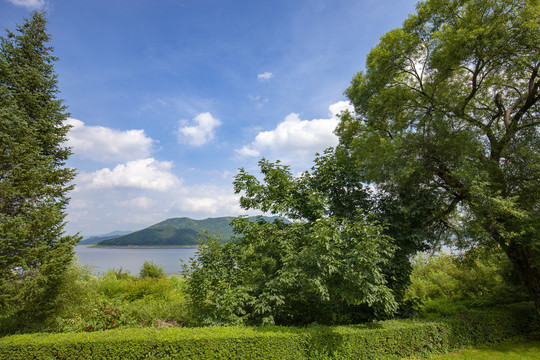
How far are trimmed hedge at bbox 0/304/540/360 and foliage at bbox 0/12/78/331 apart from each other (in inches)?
82.1

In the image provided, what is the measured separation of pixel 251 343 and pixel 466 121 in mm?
11397

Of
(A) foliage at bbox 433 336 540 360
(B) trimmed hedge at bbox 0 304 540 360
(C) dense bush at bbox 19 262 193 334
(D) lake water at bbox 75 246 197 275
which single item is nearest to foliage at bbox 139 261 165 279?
(D) lake water at bbox 75 246 197 275

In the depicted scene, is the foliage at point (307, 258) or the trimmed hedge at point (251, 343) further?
the foliage at point (307, 258)

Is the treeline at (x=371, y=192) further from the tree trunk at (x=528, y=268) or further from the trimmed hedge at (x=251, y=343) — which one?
the trimmed hedge at (x=251, y=343)

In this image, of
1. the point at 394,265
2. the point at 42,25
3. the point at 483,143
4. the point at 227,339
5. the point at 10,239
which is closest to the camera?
the point at 227,339

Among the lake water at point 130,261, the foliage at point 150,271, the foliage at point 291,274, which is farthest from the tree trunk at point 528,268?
the foliage at point 150,271

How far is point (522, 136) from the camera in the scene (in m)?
8.23

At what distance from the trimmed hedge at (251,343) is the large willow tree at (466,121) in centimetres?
375

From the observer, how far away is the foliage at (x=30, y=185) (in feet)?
25.2

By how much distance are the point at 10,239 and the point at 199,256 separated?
19.7ft

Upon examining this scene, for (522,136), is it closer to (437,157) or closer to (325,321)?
(437,157)

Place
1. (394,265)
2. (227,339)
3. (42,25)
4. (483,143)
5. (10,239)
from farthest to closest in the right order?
(42,25)
(483,143)
(394,265)
(10,239)
(227,339)

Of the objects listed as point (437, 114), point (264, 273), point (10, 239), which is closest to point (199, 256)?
point (264, 273)

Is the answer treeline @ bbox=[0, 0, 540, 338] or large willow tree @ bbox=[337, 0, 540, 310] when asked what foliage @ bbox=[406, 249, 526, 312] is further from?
large willow tree @ bbox=[337, 0, 540, 310]
